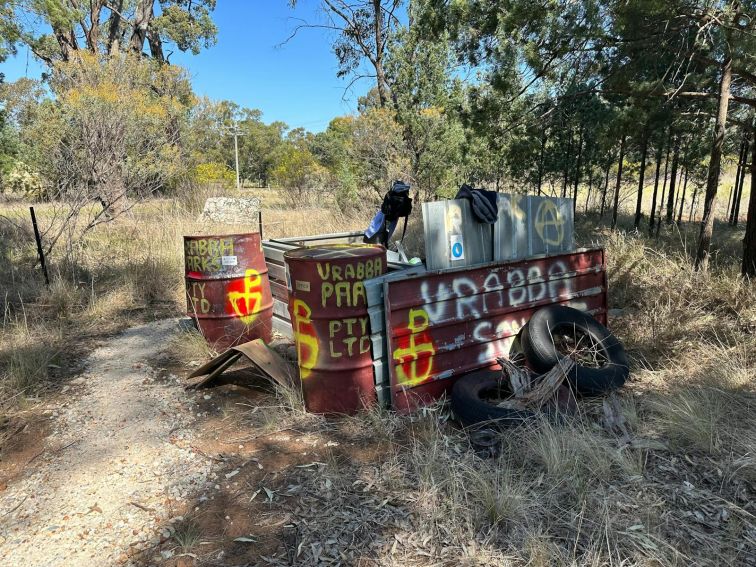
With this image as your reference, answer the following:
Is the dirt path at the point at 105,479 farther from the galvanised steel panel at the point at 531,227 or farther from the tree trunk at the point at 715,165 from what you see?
the tree trunk at the point at 715,165

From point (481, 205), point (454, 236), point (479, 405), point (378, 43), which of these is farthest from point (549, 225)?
point (378, 43)

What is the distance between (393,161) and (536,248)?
10.7 m

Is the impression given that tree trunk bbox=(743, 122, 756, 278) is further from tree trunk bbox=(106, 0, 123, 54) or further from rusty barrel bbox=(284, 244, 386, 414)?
tree trunk bbox=(106, 0, 123, 54)

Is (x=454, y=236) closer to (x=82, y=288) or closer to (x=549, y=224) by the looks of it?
(x=549, y=224)

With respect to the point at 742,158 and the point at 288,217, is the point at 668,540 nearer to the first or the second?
the point at 288,217

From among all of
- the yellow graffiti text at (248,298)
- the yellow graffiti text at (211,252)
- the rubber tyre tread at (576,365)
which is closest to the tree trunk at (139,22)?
the yellow graffiti text at (211,252)

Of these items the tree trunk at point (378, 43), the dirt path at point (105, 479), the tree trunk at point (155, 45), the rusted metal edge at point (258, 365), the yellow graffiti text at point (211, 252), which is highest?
the tree trunk at point (155, 45)

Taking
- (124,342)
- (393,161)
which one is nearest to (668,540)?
(124,342)

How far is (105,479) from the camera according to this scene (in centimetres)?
298

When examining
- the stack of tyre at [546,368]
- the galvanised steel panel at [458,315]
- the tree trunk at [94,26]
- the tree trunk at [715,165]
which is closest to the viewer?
the stack of tyre at [546,368]

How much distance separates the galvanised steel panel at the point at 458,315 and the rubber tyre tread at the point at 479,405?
0.20m

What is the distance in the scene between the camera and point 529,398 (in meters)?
3.63

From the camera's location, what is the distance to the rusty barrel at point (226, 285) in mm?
5266

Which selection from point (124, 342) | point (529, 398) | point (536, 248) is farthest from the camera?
point (124, 342)
